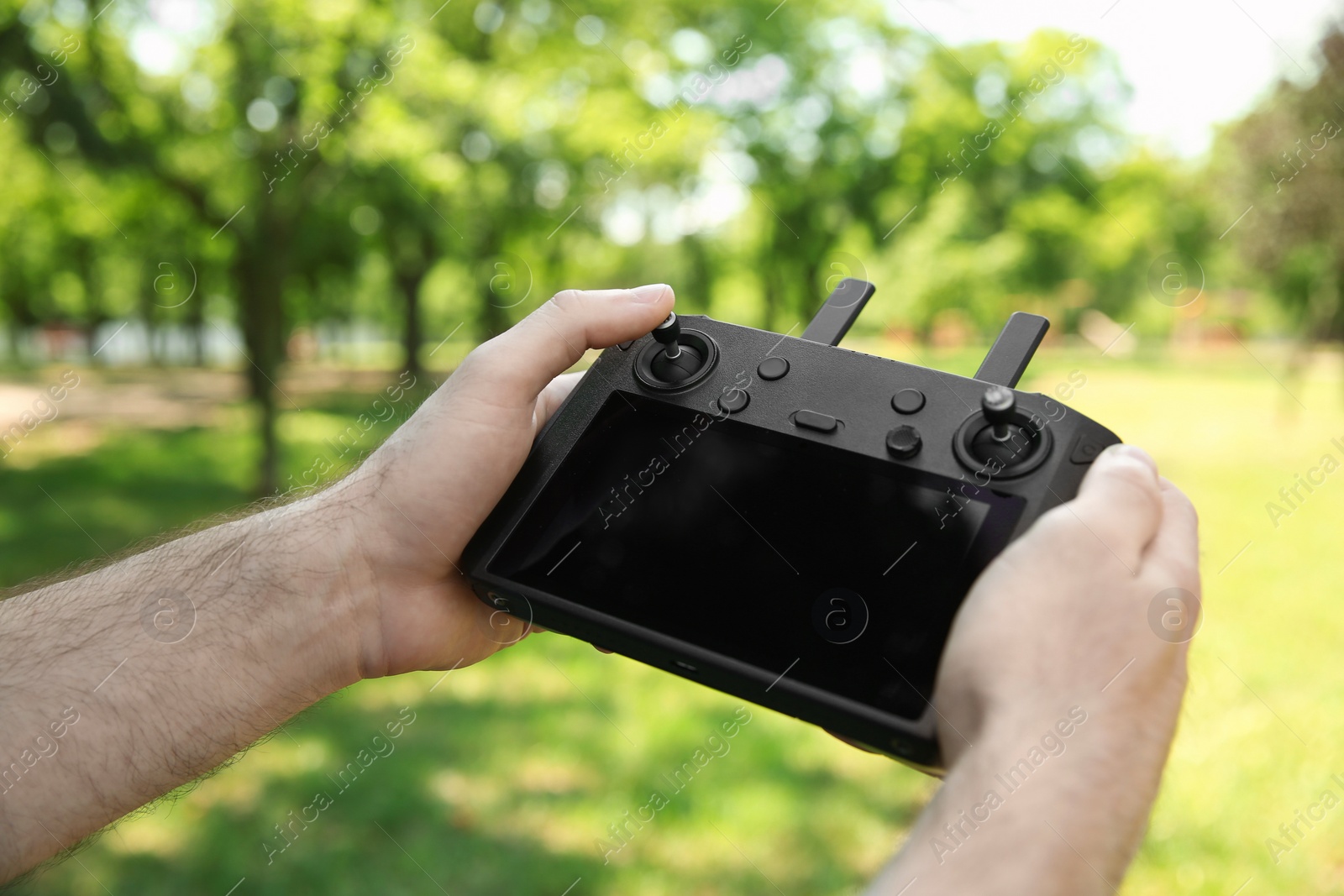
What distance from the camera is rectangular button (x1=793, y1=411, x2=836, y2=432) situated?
1.85 m

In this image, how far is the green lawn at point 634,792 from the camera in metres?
3.82

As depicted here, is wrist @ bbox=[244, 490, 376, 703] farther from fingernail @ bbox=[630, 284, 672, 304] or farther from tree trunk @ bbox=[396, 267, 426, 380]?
tree trunk @ bbox=[396, 267, 426, 380]

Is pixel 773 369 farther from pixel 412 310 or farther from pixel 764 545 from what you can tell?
pixel 412 310

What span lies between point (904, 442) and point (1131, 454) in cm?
40

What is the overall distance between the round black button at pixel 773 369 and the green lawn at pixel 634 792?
445mm

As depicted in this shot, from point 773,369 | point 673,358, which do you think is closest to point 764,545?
point 773,369

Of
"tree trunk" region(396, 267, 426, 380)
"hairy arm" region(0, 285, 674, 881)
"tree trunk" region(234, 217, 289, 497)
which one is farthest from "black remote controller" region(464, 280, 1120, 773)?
"tree trunk" region(396, 267, 426, 380)

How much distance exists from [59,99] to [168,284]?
179 inches

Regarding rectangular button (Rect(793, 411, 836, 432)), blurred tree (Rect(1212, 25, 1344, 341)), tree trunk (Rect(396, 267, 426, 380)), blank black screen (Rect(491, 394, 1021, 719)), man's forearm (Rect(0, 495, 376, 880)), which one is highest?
rectangular button (Rect(793, 411, 836, 432))

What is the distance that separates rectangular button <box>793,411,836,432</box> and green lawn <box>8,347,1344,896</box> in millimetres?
520

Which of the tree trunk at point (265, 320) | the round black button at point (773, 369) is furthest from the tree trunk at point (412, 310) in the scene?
the round black button at point (773, 369)

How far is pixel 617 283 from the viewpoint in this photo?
2495cm

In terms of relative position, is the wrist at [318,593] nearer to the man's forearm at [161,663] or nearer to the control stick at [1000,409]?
the man's forearm at [161,663]

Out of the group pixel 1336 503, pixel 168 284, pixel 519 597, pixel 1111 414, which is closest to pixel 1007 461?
pixel 519 597
